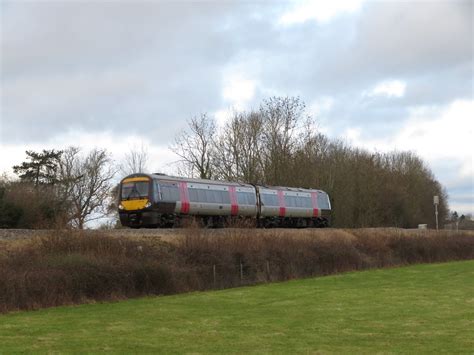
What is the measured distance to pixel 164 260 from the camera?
2539 centimetres

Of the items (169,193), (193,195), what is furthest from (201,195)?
(169,193)

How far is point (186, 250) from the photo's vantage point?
2697 centimetres

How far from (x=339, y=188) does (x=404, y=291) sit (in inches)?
1440

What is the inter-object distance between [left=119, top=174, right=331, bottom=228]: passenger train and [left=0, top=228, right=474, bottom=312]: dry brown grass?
2600mm

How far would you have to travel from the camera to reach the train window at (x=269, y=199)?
37656 millimetres

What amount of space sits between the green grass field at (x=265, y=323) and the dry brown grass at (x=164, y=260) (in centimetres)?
113

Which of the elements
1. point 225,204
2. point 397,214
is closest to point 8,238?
point 225,204

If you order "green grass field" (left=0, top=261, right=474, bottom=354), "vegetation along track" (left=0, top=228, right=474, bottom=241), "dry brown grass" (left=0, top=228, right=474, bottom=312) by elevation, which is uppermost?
"vegetation along track" (left=0, top=228, right=474, bottom=241)

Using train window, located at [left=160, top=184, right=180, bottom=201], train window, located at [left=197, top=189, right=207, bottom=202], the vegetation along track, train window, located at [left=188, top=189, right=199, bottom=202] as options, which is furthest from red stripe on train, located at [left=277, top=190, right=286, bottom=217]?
train window, located at [left=160, top=184, right=180, bottom=201]

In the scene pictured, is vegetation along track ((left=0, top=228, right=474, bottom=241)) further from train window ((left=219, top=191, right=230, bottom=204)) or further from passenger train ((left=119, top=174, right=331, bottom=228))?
train window ((left=219, top=191, right=230, bottom=204))

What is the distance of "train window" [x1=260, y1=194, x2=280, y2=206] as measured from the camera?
37.7 metres

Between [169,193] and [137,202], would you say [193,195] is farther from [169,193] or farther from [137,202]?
[137,202]

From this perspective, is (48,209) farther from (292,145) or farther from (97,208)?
(292,145)

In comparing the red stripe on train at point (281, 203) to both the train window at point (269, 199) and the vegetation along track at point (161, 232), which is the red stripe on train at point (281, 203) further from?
the vegetation along track at point (161, 232)
